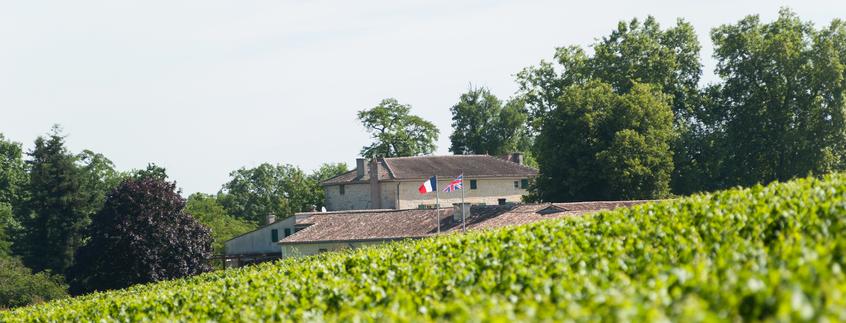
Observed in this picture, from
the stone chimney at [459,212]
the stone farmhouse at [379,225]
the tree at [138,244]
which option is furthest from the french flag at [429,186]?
the tree at [138,244]

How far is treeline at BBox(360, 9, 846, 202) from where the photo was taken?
72.7 m

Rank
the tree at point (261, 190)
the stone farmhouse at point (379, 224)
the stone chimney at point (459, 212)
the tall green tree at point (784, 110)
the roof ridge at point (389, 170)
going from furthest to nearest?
the tree at point (261, 190) < the roof ridge at point (389, 170) < the tall green tree at point (784, 110) < the stone chimney at point (459, 212) < the stone farmhouse at point (379, 224)

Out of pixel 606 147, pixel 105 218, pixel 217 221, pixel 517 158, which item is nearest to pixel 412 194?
pixel 517 158

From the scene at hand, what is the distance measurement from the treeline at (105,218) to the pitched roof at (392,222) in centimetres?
666

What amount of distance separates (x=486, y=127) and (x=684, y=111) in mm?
47482

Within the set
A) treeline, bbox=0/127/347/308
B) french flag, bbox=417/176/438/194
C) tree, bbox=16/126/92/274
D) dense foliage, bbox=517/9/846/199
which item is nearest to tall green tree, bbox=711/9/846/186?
dense foliage, bbox=517/9/846/199

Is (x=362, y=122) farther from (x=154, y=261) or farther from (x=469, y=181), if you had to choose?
(x=154, y=261)

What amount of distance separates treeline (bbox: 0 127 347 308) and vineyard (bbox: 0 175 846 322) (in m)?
39.3

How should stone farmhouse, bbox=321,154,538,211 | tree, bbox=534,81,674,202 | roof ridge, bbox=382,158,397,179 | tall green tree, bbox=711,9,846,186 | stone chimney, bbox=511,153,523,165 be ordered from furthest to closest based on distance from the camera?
stone chimney, bbox=511,153,523,165, stone farmhouse, bbox=321,154,538,211, roof ridge, bbox=382,158,397,179, tall green tree, bbox=711,9,846,186, tree, bbox=534,81,674,202

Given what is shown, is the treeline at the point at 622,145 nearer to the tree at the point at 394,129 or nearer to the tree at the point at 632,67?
the tree at the point at 632,67

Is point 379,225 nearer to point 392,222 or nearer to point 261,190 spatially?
point 392,222

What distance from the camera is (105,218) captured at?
66.9 m

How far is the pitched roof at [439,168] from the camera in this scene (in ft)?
314

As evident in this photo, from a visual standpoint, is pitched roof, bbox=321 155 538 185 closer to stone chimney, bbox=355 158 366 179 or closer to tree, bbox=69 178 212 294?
stone chimney, bbox=355 158 366 179
